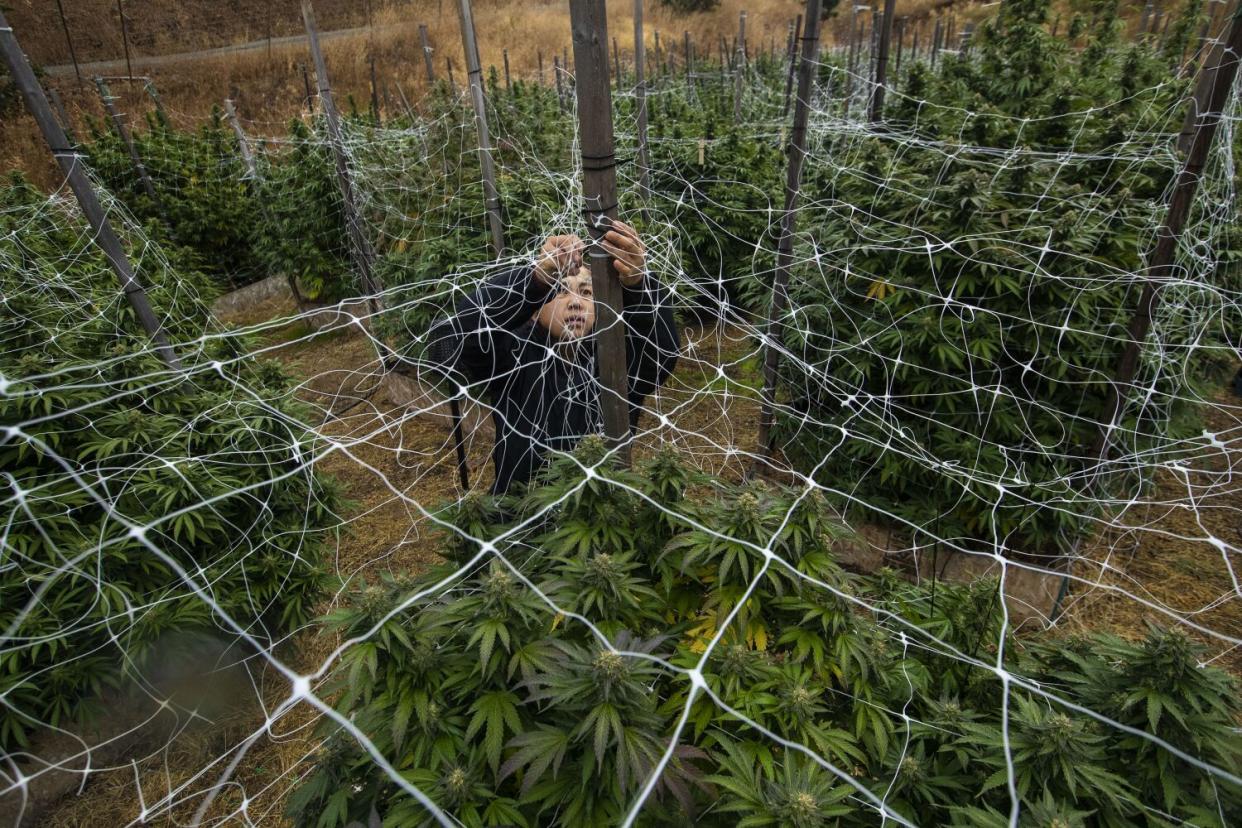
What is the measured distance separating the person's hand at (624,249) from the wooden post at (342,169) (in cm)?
190

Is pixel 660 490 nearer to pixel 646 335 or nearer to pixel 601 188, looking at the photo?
pixel 601 188

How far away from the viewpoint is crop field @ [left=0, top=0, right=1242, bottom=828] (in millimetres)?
924

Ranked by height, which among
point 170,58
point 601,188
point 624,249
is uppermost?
point 170,58

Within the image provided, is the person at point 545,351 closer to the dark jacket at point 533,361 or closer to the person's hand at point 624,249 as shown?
the dark jacket at point 533,361

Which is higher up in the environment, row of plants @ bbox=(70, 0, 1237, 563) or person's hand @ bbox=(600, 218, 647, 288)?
person's hand @ bbox=(600, 218, 647, 288)

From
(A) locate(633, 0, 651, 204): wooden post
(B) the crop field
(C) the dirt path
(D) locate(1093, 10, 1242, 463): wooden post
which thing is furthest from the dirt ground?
(C) the dirt path

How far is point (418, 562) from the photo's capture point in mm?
2957

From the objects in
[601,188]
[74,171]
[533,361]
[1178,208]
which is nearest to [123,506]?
[74,171]

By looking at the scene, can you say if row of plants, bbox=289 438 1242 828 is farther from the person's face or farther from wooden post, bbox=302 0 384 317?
wooden post, bbox=302 0 384 317

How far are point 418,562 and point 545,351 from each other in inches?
61.0

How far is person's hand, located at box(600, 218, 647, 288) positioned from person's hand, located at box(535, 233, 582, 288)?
227mm

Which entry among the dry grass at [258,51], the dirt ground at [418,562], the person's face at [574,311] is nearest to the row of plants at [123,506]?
the dirt ground at [418,562]

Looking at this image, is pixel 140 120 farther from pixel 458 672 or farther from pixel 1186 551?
pixel 1186 551

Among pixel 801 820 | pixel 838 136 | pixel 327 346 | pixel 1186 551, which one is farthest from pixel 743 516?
pixel 327 346
